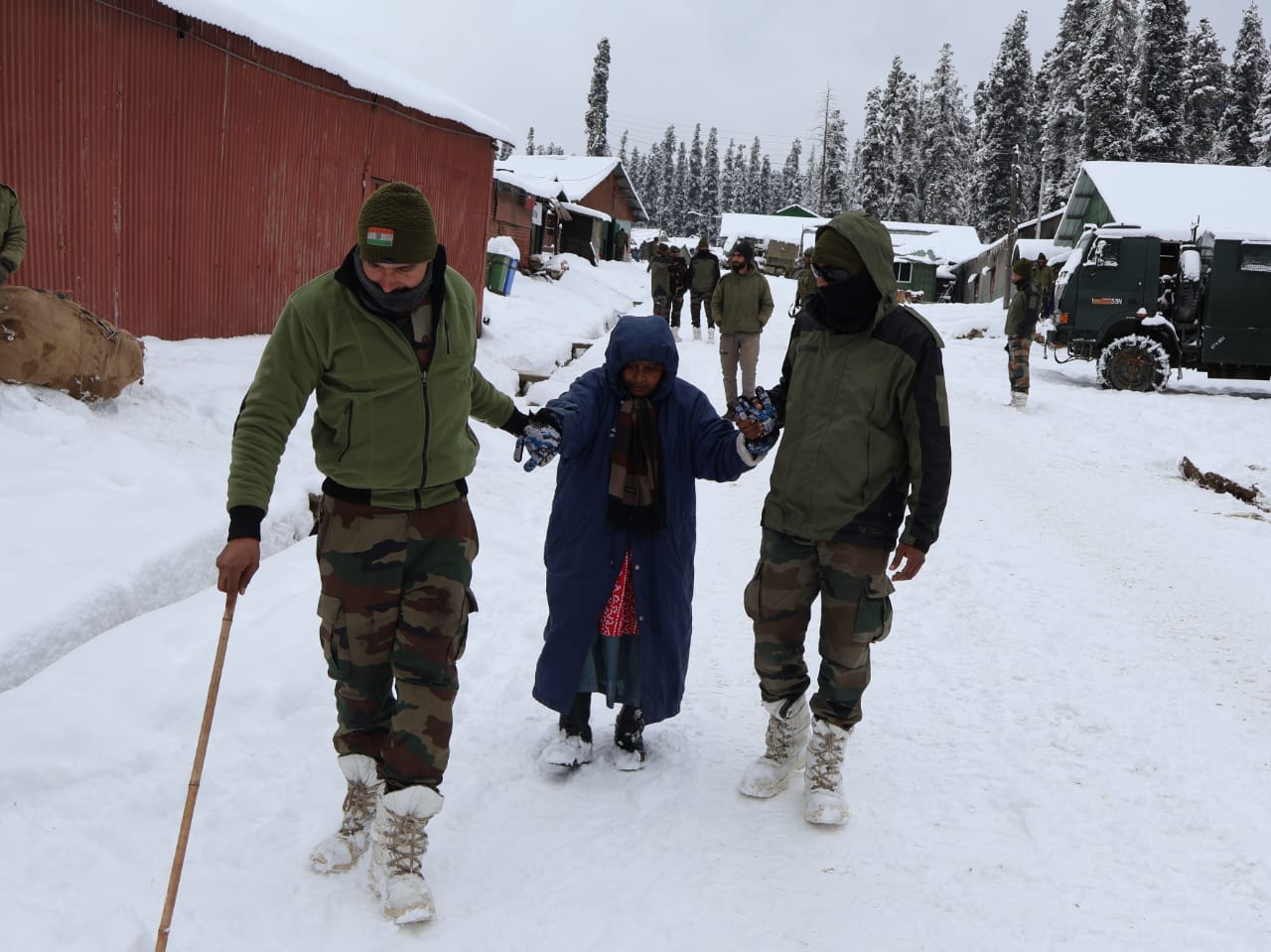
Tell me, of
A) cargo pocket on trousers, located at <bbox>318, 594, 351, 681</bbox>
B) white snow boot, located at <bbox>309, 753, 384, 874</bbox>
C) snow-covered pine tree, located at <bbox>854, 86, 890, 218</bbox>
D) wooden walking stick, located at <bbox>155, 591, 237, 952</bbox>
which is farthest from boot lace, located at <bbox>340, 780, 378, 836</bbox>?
snow-covered pine tree, located at <bbox>854, 86, 890, 218</bbox>

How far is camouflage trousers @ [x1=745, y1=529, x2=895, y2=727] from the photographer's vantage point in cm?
333

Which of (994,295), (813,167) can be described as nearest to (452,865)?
(994,295)

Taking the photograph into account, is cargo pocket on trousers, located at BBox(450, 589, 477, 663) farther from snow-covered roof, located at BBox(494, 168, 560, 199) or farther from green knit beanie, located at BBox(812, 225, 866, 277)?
snow-covered roof, located at BBox(494, 168, 560, 199)

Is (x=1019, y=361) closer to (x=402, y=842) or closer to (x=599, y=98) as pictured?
(x=402, y=842)

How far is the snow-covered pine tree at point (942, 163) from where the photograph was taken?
229 ft

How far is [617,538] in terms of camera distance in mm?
3637

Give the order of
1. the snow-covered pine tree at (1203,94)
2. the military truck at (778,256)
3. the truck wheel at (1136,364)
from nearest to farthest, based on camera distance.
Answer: the truck wheel at (1136,364) < the snow-covered pine tree at (1203,94) < the military truck at (778,256)

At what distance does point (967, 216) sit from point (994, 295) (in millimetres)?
30101

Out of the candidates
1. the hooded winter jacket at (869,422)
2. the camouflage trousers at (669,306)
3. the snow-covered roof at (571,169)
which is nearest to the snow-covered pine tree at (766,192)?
the snow-covered roof at (571,169)

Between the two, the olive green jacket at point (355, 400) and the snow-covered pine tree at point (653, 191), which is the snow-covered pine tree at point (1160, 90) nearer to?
the olive green jacket at point (355, 400)

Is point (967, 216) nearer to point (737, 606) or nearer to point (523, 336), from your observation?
point (523, 336)

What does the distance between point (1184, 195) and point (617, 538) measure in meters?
27.1

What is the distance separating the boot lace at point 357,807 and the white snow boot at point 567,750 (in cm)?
80

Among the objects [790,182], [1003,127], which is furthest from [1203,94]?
[790,182]
